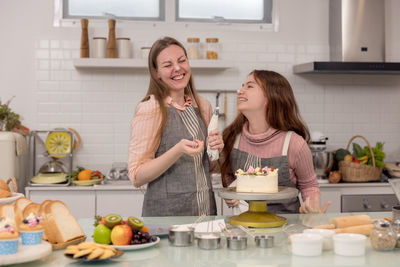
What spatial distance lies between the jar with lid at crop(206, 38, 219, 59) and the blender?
1139 millimetres

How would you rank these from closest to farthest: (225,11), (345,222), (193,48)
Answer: (345,222)
(193,48)
(225,11)

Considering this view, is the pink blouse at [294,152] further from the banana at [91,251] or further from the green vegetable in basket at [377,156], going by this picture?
the green vegetable in basket at [377,156]

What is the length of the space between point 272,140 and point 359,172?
197cm

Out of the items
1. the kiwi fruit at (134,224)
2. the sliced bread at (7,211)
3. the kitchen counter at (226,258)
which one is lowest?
the kitchen counter at (226,258)

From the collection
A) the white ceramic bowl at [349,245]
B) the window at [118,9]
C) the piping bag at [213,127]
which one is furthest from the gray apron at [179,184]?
the window at [118,9]

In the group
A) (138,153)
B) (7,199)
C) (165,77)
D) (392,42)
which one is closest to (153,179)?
(138,153)

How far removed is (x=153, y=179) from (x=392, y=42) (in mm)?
3634

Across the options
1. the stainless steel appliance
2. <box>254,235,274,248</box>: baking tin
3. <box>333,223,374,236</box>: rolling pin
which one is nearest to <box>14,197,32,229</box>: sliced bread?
<box>254,235,274,248</box>: baking tin

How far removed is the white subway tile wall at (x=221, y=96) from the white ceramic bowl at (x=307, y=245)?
11.2 feet

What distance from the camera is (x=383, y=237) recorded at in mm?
2002

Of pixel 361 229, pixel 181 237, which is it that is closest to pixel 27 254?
pixel 181 237

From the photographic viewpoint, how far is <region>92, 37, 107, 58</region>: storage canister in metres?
4.96

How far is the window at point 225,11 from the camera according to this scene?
5414mm

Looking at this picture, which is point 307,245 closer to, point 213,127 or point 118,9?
point 213,127
